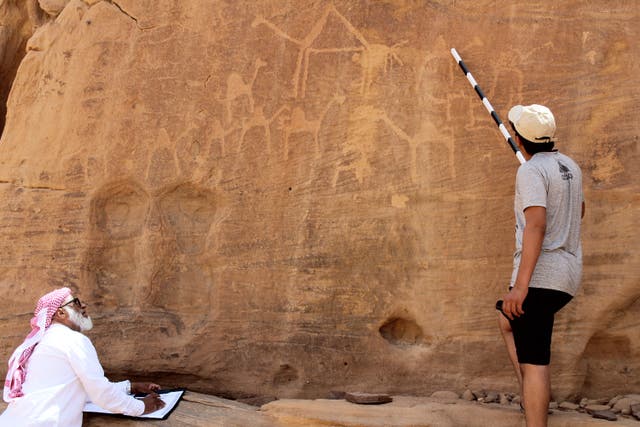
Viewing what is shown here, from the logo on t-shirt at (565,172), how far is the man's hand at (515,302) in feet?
1.59

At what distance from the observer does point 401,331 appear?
13.6 ft

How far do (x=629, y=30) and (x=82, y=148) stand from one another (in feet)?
10.0

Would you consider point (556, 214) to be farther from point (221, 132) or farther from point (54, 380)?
point (54, 380)

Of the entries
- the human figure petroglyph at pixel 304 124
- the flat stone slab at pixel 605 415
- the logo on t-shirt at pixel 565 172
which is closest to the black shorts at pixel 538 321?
the logo on t-shirt at pixel 565 172

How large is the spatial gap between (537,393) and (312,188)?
1683 millimetres

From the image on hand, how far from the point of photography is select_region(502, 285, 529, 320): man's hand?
294cm

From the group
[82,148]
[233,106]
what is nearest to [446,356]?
[233,106]

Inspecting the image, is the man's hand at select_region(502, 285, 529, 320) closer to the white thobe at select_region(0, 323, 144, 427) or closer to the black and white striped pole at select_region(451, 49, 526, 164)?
the black and white striped pole at select_region(451, 49, 526, 164)

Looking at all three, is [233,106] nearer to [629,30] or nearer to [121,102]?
[121,102]

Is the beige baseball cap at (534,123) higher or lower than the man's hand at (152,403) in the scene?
higher

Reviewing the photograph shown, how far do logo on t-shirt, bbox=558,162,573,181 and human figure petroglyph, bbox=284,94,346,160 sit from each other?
4.83ft

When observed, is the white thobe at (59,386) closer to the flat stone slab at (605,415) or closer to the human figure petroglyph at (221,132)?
the human figure petroglyph at (221,132)

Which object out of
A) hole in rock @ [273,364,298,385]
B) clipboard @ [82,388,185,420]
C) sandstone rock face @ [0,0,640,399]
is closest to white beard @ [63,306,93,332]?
clipboard @ [82,388,185,420]

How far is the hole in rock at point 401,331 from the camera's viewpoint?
13.4 feet
